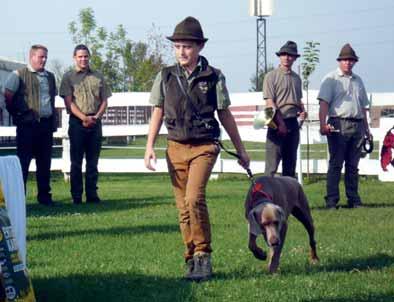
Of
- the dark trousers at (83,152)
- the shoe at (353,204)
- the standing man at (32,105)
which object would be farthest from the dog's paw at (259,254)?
the dark trousers at (83,152)

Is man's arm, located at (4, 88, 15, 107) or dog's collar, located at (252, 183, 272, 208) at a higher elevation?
man's arm, located at (4, 88, 15, 107)

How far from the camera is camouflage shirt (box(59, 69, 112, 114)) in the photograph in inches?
535

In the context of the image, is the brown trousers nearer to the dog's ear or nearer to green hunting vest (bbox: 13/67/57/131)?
the dog's ear

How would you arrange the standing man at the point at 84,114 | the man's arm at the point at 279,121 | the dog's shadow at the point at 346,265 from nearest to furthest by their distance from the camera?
1. the dog's shadow at the point at 346,265
2. the man's arm at the point at 279,121
3. the standing man at the point at 84,114

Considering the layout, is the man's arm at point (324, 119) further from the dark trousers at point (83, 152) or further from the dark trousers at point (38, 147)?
the dark trousers at point (38, 147)

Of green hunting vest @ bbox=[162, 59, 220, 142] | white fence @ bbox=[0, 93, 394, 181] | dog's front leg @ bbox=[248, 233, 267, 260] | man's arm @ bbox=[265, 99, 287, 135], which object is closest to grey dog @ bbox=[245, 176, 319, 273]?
dog's front leg @ bbox=[248, 233, 267, 260]

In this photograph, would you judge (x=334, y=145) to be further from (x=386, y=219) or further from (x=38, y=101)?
(x=38, y=101)

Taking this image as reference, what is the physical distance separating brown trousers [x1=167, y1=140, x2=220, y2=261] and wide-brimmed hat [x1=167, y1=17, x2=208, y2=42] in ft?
2.77

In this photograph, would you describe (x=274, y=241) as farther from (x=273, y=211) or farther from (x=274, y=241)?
(x=273, y=211)

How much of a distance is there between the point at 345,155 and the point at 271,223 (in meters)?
5.67

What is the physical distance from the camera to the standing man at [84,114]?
13555 millimetres

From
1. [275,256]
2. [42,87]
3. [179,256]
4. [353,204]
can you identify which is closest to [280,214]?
[275,256]

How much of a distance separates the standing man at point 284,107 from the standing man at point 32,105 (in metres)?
3.12

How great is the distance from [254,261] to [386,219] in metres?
3.69
